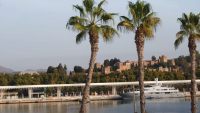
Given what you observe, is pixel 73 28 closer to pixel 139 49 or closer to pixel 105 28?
pixel 105 28

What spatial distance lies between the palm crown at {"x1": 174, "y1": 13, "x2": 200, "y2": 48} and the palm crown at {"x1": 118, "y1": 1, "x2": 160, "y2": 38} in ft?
11.2

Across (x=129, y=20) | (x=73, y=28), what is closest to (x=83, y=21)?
(x=73, y=28)

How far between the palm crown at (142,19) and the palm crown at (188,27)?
11.2 ft

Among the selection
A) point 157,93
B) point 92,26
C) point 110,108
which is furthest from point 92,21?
point 157,93

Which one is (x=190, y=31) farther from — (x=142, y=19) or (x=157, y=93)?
(x=157, y=93)

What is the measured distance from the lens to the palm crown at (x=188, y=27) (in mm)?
40000

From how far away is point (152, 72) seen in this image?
199 meters

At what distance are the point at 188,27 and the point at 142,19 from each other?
4.60 meters

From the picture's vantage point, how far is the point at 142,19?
38.0 meters

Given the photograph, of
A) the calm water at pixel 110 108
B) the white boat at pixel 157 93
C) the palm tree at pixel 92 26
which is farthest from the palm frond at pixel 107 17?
the white boat at pixel 157 93

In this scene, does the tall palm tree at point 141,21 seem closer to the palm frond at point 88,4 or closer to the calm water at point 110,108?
the palm frond at point 88,4

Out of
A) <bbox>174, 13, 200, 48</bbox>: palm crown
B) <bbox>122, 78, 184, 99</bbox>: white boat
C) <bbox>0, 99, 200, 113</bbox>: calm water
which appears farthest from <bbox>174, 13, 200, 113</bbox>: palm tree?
<bbox>122, 78, 184, 99</bbox>: white boat

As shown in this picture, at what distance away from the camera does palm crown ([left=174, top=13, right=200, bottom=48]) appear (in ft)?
131

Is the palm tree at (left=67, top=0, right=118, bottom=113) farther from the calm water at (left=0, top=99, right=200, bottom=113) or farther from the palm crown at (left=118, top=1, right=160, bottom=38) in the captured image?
the calm water at (left=0, top=99, right=200, bottom=113)
